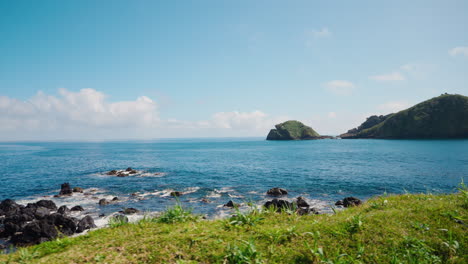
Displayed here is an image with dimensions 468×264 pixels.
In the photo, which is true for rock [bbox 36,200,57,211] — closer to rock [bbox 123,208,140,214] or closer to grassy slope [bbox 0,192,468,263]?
rock [bbox 123,208,140,214]

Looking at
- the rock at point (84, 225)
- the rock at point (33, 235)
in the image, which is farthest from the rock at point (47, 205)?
the rock at point (33, 235)

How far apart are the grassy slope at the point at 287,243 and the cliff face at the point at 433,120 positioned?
192806mm

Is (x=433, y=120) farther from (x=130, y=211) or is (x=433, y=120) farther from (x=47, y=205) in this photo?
(x=47, y=205)

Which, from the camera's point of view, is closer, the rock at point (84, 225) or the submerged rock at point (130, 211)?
the rock at point (84, 225)

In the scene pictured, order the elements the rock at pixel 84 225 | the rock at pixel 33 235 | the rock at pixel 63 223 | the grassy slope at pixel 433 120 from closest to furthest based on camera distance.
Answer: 1. the rock at pixel 33 235
2. the rock at pixel 63 223
3. the rock at pixel 84 225
4. the grassy slope at pixel 433 120

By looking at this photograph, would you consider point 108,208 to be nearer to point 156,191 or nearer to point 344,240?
point 156,191

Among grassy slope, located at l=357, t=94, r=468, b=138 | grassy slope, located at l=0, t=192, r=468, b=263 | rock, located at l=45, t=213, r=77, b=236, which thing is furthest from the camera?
grassy slope, located at l=357, t=94, r=468, b=138

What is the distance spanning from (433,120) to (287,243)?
20350 cm

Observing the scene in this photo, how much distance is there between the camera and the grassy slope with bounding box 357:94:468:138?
143625 mm

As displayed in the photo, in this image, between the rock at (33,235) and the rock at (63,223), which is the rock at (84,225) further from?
the rock at (33,235)

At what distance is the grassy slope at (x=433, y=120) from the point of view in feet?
471

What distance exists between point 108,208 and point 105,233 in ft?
66.9

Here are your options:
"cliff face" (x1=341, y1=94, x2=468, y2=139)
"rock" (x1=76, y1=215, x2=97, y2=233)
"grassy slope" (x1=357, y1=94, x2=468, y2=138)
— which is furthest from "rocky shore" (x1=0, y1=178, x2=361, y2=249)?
"grassy slope" (x1=357, y1=94, x2=468, y2=138)

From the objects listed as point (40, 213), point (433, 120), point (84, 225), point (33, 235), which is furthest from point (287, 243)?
point (433, 120)
